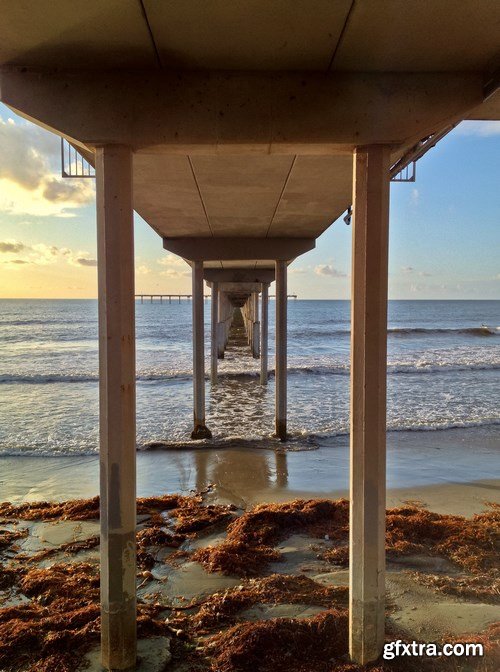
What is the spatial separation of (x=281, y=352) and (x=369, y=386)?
26.0 ft

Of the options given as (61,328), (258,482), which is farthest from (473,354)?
(61,328)

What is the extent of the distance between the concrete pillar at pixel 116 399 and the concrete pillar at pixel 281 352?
25.4ft

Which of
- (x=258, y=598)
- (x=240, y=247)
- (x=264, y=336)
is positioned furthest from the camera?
(x=264, y=336)

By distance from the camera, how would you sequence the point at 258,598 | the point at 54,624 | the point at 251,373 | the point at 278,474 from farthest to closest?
1. the point at 251,373
2. the point at 278,474
3. the point at 258,598
4. the point at 54,624

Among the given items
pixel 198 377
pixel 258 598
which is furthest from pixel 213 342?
pixel 258 598

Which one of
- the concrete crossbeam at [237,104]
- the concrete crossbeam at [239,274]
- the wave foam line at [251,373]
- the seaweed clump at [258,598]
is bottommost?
the seaweed clump at [258,598]

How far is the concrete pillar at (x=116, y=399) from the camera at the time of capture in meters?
3.36

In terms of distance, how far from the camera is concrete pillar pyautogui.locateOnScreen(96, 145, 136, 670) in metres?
3.36

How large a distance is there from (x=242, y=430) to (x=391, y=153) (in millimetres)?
9336

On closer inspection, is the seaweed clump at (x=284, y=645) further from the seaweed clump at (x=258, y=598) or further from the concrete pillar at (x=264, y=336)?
the concrete pillar at (x=264, y=336)

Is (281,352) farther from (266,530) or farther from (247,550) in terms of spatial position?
(247,550)

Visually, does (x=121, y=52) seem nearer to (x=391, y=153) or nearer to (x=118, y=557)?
(x=391, y=153)

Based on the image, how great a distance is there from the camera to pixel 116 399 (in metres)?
3.42

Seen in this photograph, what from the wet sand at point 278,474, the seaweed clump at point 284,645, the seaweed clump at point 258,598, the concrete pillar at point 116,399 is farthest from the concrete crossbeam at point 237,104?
the wet sand at point 278,474
